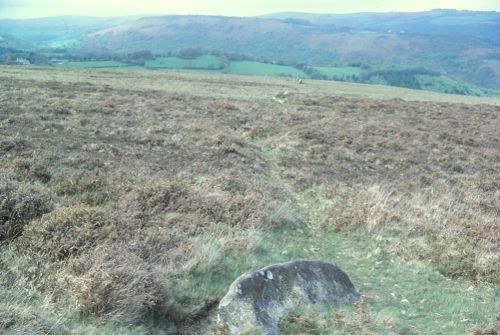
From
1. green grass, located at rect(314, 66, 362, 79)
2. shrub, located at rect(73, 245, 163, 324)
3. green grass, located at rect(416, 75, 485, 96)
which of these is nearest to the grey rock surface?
shrub, located at rect(73, 245, 163, 324)

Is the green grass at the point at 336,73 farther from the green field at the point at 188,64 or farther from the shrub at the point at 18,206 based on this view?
the shrub at the point at 18,206

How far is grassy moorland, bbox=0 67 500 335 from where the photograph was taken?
640 cm

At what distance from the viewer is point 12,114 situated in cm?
1972

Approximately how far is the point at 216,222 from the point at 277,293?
360 centimetres

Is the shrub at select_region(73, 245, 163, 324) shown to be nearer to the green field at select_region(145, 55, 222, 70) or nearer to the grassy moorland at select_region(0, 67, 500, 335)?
the grassy moorland at select_region(0, 67, 500, 335)

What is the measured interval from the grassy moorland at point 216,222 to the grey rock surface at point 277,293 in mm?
257

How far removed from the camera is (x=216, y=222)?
33.2 ft

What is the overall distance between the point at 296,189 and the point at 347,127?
11.7 metres

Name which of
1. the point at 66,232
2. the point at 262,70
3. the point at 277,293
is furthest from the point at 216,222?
the point at 262,70

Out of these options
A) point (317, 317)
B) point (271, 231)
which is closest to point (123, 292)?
point (317, 317)

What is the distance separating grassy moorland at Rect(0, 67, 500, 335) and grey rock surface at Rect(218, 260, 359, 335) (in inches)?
10.1

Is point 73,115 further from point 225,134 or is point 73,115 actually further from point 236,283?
point 236,283

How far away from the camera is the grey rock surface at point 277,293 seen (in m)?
6.10

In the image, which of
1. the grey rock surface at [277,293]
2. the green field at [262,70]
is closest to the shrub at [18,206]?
the grey rock surface at [277,293]
